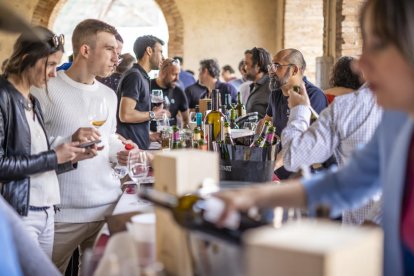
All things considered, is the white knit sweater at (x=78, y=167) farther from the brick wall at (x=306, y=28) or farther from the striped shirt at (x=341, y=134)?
the brick wall at (x=306, y=28)

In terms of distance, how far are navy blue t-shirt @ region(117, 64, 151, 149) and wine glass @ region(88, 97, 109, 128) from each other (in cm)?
153

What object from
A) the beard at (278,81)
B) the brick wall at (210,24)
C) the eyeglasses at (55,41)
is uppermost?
the brick wall at (210,24)

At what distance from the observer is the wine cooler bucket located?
225 cm

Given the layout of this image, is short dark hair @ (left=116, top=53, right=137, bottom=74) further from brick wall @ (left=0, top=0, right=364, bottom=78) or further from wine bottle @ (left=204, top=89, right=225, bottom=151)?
brick wall @ (left=0, top=0, right=364, bottom=78)

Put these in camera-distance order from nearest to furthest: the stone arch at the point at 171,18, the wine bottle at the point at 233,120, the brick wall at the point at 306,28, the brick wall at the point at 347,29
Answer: the wine bottle at the point at 233,120 → the brick wall at the point at 347,29 → the brick wall at the point at 306,28 → the stone arch at the point at 171,18

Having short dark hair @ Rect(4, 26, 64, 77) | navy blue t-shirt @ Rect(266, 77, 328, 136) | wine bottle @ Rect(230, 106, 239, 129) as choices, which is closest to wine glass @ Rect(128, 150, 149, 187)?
short dark hair @ Rect(4, 26, 64, 77)

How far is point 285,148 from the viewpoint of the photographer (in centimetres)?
232

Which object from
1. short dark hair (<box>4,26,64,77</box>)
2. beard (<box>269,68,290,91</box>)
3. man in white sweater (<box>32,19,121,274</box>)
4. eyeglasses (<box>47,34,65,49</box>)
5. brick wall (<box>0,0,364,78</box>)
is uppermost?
brick wall (<box>0,0,364,78</box>)

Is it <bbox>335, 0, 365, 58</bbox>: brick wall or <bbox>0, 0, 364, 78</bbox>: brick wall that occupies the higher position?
<bbox>0, 0, 364, 78</bbox>: brick wall

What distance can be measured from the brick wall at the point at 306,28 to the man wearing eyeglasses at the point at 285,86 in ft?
19.0

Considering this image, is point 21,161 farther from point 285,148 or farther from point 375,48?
point 375,48

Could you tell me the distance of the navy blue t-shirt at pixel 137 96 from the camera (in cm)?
421

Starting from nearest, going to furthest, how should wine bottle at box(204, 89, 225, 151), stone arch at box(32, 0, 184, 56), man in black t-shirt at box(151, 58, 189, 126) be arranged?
wine bottle at box(204, 89, 225, 151) < man in black t-shirt at box(151, 58, 189, 126) < stone arch at box(32, 0, 184, 56)

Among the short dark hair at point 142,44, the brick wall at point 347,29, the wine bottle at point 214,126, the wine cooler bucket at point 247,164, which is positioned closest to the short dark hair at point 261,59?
the brick wall at point 347,29
